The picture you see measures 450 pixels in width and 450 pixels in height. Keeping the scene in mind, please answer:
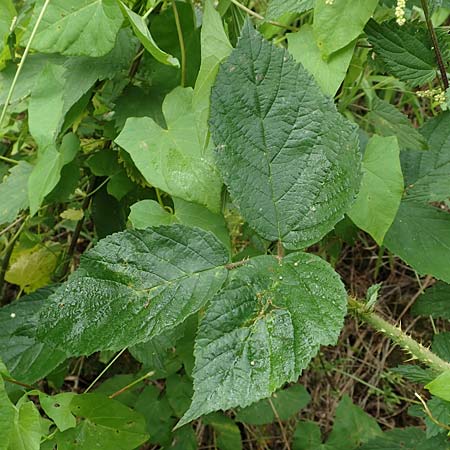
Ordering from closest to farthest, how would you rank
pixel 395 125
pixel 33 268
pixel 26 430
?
pixel 26 430
pixel 395 125
pixel 33 268

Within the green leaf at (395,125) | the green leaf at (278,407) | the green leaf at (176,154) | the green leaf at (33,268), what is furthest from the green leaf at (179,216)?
the green leaf at (278,407)

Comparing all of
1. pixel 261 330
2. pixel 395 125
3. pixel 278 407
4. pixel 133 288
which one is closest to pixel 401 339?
A: pixel 261 330

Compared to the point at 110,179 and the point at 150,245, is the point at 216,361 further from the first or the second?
the point at 110,179

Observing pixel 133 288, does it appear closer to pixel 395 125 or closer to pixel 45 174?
pixel 45 174

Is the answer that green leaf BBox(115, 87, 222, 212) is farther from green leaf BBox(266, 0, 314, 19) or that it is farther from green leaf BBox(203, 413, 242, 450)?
green leaf BBox(203, 413, 242, 450)

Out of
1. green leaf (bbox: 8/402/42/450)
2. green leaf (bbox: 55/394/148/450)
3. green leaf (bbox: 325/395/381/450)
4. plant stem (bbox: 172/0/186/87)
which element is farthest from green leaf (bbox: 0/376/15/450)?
green leaf (bbox: 325/395/381/450)

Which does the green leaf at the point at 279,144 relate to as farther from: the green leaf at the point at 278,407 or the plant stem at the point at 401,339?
the green leaf at the point at 278,407
